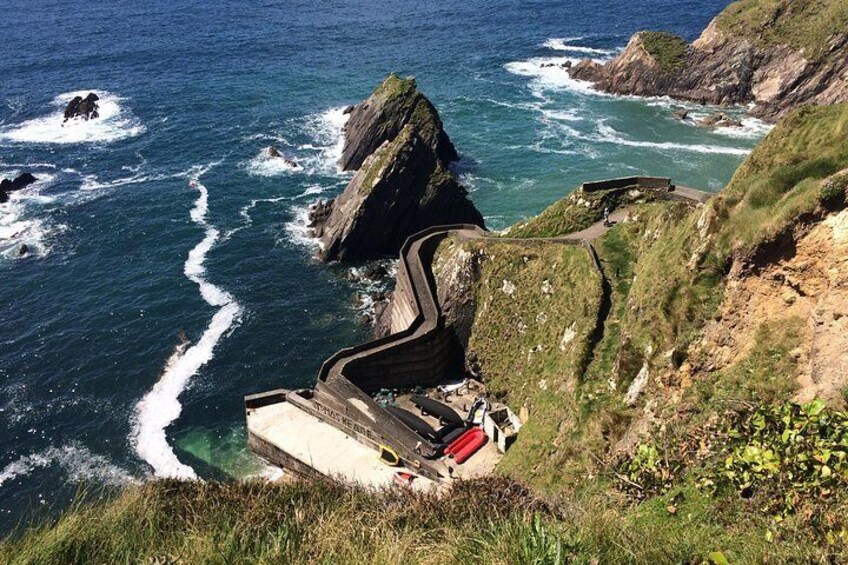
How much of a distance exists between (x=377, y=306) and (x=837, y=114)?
3546 cm

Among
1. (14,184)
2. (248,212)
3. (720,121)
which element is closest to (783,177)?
(248,212)

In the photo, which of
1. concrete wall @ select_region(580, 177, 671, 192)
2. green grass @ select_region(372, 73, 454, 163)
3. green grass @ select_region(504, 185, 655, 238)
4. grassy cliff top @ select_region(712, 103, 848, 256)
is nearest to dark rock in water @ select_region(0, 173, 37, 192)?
green grass @ select_region(372, 73, 454, 163)

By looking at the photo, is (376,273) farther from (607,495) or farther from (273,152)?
(607,495)

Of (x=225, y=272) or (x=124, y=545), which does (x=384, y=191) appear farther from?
(x=124, y=545)

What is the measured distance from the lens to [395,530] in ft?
42.5

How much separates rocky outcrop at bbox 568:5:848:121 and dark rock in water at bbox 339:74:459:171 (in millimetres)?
40876

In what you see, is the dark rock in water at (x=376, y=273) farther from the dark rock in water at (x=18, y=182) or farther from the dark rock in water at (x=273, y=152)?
the dark rock in water at (x=18, y=182)

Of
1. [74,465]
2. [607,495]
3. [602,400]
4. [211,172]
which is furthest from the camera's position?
[211,172]

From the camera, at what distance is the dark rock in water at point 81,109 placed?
93.5m

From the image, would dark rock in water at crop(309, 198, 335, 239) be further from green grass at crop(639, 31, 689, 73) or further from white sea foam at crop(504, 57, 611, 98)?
green grass at crop(639, 31, 689, 73)

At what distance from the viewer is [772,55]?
308 ft

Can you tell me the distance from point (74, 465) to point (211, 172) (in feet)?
153

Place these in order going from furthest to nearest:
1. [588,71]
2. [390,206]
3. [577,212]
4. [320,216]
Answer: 1. [588,71]
2. [320,216]
3. [390,206]
4. [577,212]

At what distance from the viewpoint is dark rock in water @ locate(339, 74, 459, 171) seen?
77.5 metres
